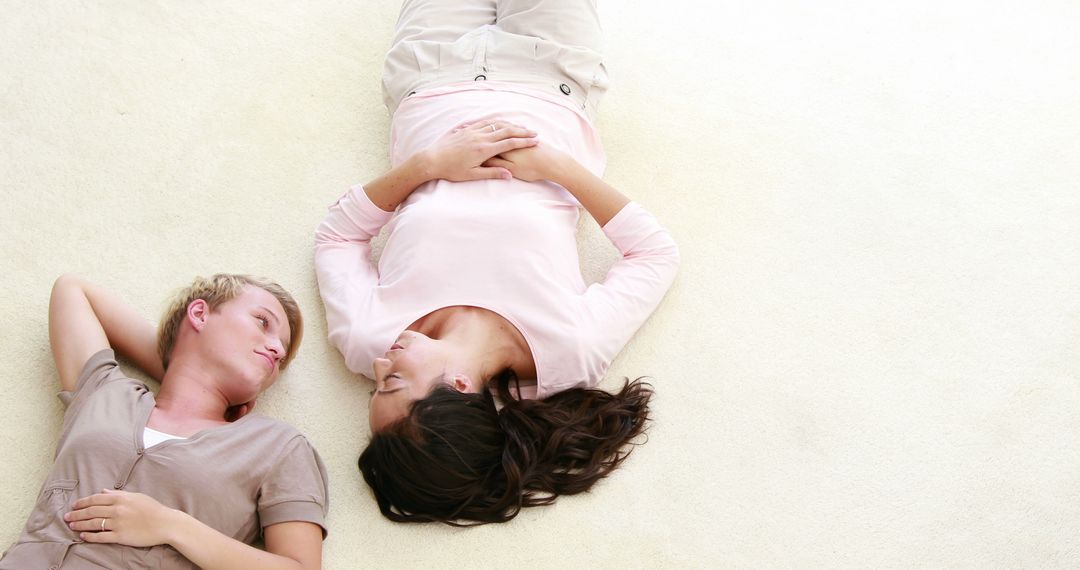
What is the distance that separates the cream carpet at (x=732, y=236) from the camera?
1.51 m

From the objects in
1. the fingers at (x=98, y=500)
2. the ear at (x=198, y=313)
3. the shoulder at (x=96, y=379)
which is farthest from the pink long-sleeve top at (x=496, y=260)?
the fingers at (x=98, y=500)

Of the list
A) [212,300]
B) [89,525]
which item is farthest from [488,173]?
[89,525]

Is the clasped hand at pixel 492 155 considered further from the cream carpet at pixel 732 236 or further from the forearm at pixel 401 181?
the cream carpet at pixel 732 236

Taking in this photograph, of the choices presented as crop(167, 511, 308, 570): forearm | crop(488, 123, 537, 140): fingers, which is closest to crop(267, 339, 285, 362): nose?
crop(167, 511, 308, 570): forearm

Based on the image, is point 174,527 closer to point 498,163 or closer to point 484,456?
point 484,456

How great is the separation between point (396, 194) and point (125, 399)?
60cm

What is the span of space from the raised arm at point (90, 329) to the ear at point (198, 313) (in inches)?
4.5

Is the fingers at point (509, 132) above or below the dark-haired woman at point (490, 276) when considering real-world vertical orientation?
above

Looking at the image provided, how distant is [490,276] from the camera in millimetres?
1622

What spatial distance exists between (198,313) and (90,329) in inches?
7.4

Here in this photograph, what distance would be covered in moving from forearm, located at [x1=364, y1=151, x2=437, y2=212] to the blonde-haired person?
0.92 feet

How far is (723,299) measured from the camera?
181 centimetres

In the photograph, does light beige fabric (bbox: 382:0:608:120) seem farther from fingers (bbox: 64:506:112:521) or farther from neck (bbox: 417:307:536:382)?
fingers (bbox: 64:506:112:521)

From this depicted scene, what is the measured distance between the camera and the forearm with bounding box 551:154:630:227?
1.77 metres
